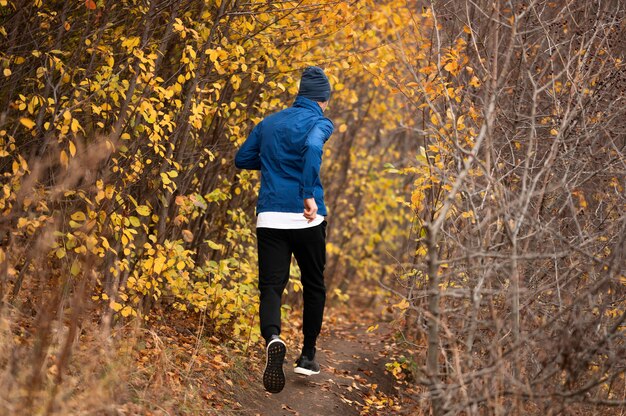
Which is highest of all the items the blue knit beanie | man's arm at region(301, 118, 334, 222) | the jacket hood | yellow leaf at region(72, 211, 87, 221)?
the blue knit beanie

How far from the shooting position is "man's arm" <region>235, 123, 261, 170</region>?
207 inches

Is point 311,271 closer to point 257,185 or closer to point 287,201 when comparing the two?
point 287,201

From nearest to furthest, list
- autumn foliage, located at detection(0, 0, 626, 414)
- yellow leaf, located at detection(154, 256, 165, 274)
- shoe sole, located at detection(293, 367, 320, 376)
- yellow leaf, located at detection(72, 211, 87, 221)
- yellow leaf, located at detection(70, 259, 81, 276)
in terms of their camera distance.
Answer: autumn foliage, located at detection(0, 0, 626, 414) < yellow leaf, located at detection(70, 259, 81, 276) < yellow leaf, located at detection(72, 211, 87, 221) < yellow leaf, located at detection(154, 256, 165, 274) < shoe sole, located at detection(293, 367, 320, 376)

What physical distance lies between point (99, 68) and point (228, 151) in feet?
5.91

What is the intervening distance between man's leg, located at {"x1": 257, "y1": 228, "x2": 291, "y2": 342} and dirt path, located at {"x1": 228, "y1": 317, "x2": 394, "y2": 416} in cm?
57

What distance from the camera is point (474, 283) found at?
Result: 4559mm

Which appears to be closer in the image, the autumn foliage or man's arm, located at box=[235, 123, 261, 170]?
the autumn foliage

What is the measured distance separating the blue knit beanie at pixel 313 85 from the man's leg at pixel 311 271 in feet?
2.95

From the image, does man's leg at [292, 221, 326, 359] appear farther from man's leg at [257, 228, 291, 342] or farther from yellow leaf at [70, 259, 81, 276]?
yellow leaf at [70, 259, 81, 276]

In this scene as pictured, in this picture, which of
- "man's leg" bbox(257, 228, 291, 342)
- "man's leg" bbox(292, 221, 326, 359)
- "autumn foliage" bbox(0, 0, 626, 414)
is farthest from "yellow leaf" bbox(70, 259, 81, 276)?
"man's leg" bbox(292, 221, 326, 359)

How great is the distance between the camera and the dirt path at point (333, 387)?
5.25 metres

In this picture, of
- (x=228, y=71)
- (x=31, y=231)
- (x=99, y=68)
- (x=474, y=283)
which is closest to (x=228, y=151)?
(x=228, y=71)

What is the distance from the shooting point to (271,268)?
508 cm

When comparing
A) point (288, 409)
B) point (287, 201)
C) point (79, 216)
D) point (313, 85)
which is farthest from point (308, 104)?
point (288, 409)
